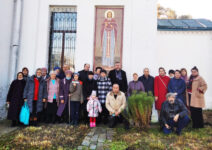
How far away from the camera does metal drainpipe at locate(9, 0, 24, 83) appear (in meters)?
6.10

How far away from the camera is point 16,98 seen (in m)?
4.97

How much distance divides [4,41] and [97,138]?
4889mm

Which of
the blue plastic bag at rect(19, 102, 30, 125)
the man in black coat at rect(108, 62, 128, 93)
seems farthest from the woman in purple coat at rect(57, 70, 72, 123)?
the man in black coat at rect(108, 62, 128, 93)

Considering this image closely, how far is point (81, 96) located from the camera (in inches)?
203

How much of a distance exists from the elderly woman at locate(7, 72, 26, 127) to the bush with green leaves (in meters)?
3.30

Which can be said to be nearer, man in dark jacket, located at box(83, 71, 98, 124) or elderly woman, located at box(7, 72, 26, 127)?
elderly woman, located at box(7, 72, 26, 127)

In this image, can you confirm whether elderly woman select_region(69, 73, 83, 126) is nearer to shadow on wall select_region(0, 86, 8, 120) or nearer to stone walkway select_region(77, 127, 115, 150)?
stone walkway select_region(77, 127, 115, 150)

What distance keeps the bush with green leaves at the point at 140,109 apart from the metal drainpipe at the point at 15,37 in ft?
14.9

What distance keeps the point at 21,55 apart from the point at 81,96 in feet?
10.2

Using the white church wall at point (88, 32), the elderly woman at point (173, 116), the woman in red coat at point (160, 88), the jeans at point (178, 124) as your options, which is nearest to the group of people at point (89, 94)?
the woman in red coat at point (160, 88)

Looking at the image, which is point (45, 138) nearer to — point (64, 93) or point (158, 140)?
point (64, 93)

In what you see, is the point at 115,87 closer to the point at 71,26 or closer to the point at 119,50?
the point at 119,50

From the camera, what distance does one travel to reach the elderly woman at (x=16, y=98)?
4879 millimetres

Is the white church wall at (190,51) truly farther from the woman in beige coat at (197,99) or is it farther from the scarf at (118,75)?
the scarf at (118,75)
